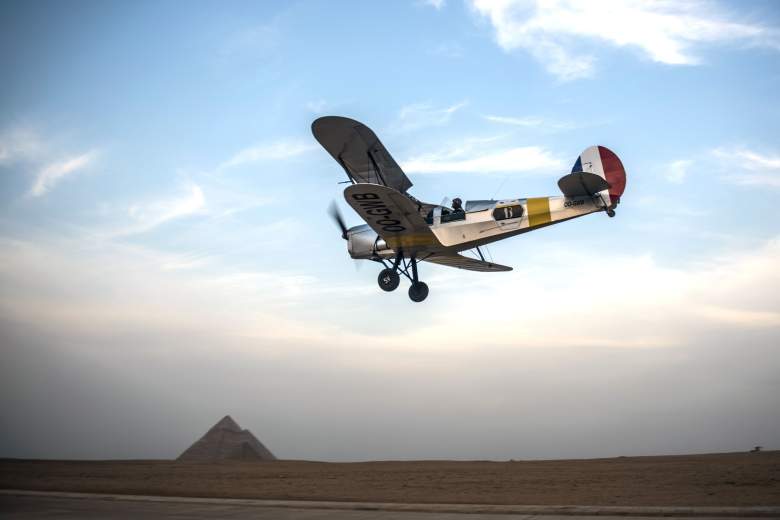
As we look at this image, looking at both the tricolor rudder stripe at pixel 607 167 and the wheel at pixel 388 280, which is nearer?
the tricolor rudder stripe at pixel 607 167

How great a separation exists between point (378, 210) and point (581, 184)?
5.51 m

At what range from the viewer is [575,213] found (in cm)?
1922

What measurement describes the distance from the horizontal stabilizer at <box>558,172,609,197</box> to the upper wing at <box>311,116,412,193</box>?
5040 millimetres

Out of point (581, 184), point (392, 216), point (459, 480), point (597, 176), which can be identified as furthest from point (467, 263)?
point (459, 480)

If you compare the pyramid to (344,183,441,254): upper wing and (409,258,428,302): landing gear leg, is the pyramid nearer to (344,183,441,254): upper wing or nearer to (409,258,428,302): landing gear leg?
(409,258,428,302): landing gear leg

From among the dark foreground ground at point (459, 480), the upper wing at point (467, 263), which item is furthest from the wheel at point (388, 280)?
the dark foreground ground at point (459, 480)

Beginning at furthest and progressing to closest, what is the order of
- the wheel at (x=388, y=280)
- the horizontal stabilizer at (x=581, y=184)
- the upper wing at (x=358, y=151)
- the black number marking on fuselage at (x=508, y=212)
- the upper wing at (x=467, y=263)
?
the upper wing at (x=467, y=263)
the wheel at (x=388, y=280)
the black number marking on fuselage at (x=508, y=212)
the upper wing at (x=358, y=151)
the horizontal stabilizer at (x=581, y=184)

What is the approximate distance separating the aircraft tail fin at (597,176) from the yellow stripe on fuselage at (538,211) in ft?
2.35

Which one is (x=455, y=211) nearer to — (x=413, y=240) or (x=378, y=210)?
(x=413, y=240)

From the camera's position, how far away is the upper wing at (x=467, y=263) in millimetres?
23013

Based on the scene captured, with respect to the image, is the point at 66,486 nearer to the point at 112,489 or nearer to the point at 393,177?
the point at 112,489

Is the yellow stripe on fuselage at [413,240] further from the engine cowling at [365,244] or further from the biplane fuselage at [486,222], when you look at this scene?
the engine cowling at [365,244]

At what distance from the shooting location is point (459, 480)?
1884 cm

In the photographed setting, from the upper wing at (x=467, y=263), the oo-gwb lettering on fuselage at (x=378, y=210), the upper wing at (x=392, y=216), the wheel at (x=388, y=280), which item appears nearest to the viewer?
the upper wing at (x=392, y=216)
